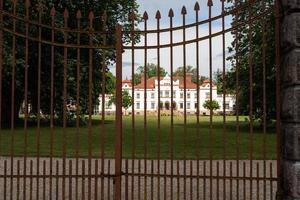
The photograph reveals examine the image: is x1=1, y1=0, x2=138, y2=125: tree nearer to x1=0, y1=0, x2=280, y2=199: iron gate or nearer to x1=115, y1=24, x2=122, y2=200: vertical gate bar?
x1=0, y1=0, x2=280, y2=199: iron gate

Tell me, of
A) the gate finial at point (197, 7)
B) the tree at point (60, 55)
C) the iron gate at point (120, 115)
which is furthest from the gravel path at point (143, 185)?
the tree at point (60, 55)

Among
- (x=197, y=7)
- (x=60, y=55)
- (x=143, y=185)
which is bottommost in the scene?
(x=143, y=185)

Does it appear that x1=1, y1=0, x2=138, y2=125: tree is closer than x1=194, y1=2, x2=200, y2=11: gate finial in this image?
No

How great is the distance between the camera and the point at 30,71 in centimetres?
2453

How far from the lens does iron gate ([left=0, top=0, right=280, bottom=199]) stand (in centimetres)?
568

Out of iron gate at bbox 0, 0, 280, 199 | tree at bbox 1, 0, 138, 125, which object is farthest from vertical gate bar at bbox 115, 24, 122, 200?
tree at bbox 1, 0, 138, 125

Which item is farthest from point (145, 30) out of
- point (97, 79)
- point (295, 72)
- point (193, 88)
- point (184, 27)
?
point (193, 88)

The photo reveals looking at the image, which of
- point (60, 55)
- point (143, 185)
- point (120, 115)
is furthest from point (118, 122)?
point (60, 55)

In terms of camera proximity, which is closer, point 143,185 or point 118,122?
point 118,122

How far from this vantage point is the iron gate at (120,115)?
18.6 ft

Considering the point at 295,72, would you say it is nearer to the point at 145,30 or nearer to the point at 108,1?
the point at 145,30

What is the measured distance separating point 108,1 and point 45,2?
4.94 metres

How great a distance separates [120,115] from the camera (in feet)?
19.7

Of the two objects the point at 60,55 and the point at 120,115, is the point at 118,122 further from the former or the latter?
the point at 60,55
